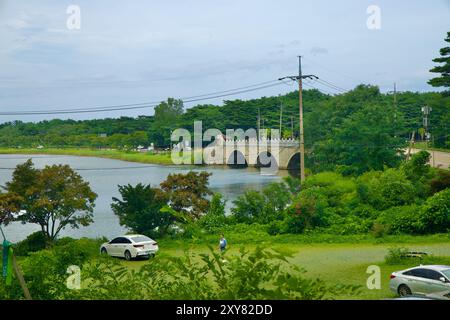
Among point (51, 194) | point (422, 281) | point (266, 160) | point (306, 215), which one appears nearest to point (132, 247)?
point (51, 194)

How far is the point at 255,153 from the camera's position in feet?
113

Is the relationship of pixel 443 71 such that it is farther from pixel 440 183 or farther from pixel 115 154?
pixel 115 154

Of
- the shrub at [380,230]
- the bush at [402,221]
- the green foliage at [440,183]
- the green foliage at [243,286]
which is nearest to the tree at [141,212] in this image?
the shrub at [380,230]

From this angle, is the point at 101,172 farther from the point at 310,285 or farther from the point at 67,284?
the point at 310,285

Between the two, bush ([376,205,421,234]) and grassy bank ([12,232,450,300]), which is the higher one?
bush ([376,205,421,234])

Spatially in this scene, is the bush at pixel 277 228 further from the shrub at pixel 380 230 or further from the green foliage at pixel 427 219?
the green foliage at pixel 427 219

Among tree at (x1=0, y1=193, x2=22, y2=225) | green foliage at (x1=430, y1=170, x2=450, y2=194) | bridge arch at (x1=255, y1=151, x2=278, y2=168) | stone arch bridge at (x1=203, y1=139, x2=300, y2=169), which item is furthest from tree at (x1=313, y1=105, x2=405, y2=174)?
tree at (x1=0, y1=193, x2=22, y2=225)

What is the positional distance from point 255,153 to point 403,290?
84.4 feet

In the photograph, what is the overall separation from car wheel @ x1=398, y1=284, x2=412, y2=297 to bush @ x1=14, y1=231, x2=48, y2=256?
964cm

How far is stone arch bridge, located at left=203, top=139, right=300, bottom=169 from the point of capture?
3294cm

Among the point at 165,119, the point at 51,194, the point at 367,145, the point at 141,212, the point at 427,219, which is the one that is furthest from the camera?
the point at 165,119

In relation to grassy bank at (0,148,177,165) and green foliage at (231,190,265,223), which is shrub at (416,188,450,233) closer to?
green foliage at (231,190,265,223)

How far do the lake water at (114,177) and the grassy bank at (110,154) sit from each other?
11.0 inches

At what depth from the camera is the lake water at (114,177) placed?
822 inches
